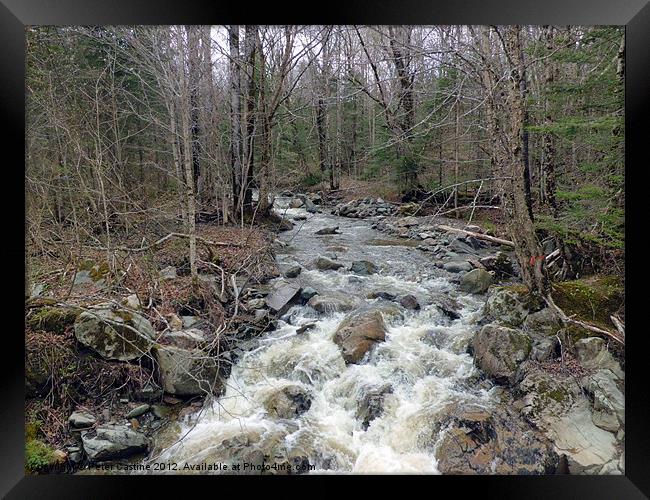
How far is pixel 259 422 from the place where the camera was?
1.95 metres

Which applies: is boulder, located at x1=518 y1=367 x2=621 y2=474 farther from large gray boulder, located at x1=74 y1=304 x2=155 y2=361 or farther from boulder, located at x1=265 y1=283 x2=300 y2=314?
large gray boulder, located at x1=74 y1=304 x2=155 y2=361

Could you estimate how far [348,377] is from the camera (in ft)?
6.82

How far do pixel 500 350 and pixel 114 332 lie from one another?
2389 millimetres

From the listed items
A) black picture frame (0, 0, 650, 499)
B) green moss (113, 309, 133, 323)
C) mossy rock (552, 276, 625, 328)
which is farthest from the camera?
green moss (113, 309, 133, 323)

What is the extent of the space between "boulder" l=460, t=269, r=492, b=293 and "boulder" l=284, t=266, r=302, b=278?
1.11 meters

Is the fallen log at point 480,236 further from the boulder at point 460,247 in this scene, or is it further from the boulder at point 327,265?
the boulder at point 327,265

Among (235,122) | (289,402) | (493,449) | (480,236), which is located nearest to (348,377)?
(289,402)

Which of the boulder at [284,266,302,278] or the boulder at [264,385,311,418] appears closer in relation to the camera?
the boulder at [264,385,311,418]

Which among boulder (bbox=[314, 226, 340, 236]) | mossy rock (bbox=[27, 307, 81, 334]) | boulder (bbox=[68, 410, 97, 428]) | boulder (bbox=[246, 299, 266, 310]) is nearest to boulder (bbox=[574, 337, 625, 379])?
boulder (bbox=[314, 226, 340, 236])

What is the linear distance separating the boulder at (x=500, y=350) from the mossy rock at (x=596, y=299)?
34 cm

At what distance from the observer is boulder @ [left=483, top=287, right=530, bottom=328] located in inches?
83.6

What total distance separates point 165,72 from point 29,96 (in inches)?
29.0
